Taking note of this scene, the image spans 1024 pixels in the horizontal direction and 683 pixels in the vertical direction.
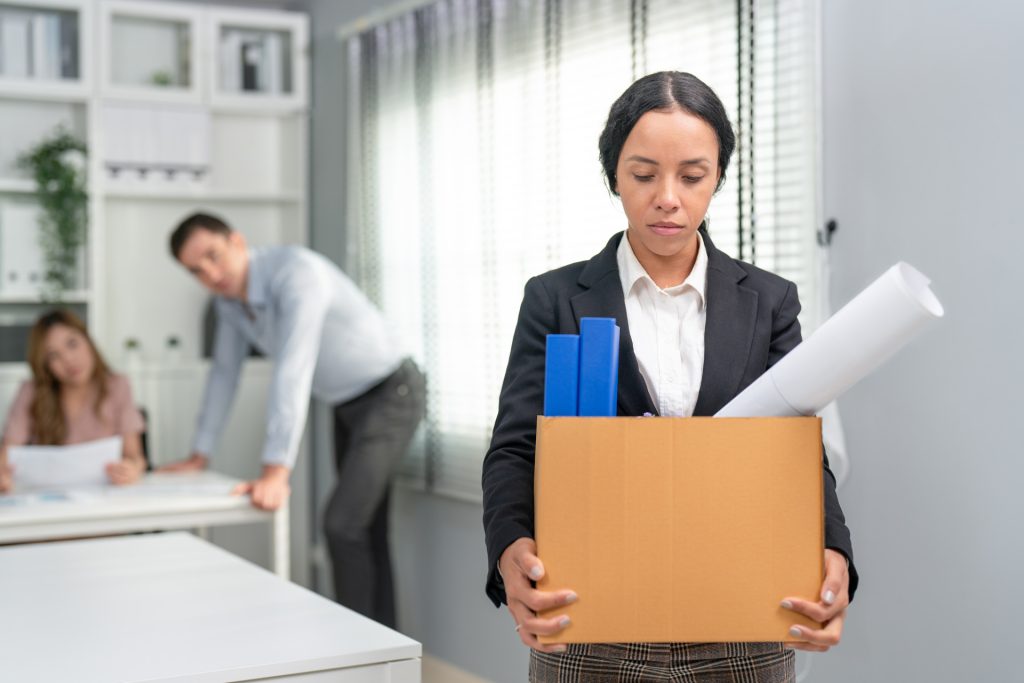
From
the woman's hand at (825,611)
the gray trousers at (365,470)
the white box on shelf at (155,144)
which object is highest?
the white box on shelf at (155,144)

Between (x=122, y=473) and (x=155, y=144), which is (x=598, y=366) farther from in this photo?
(x=155, y=144)

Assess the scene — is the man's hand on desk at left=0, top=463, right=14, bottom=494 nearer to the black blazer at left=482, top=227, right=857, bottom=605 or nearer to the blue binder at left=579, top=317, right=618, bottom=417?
the black blazer at left=482, top=227, right=857, bottom=605

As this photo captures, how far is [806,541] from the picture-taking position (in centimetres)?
108

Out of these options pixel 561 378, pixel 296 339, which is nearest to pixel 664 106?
pixel 561 378

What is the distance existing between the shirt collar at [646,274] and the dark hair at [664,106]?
0.09 m

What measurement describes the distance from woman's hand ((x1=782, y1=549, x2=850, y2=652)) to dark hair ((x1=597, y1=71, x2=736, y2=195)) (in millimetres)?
422

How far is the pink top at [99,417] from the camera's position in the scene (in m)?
3.64

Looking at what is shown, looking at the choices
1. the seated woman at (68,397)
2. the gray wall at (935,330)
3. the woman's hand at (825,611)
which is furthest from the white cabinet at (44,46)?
the woman's hand at (825,611)

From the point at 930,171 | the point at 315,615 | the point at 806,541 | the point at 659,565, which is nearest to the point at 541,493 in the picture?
the point at 659,565

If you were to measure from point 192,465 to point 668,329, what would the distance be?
2.65 metres

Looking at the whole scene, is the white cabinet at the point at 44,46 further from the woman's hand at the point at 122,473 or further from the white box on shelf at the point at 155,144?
the woman's hand at the point at 122,473

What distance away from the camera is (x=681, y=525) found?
107 centimetres

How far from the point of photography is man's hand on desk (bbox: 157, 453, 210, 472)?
358 centimetres

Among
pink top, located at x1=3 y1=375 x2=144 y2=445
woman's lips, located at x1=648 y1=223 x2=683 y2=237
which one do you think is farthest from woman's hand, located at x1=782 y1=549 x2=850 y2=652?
pink top, located at x1=3 y1=375 x2=144 y2=445
